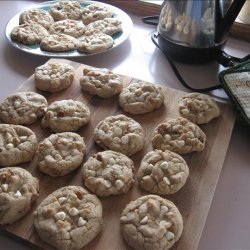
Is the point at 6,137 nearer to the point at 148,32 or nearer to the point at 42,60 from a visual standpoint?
the point at 42,60

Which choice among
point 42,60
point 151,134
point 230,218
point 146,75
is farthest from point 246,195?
point 42,60

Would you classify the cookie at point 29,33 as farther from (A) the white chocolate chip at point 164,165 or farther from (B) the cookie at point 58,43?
(A) the white chocolate chip at point 164,165

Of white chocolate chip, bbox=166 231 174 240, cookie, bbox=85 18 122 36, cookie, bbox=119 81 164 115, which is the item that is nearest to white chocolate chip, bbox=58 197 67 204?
white chocolate chip, bbox=166 231 174 240

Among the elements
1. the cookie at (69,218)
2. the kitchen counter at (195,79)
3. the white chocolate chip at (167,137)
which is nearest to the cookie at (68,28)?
the kitchen counter at (195,79)

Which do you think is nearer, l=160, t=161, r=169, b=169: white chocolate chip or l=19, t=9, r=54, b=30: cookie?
l=160, t=161, r=169, b=169: white chocolate chip

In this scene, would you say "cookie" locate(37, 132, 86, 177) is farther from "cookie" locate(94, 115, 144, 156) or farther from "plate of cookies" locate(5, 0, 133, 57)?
"plate of cookies" locate(5, 0, 133, 57)

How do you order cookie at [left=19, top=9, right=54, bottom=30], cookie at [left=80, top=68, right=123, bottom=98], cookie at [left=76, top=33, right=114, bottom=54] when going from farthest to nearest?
cookie at [left=19, top=9, right=54, bottom=30], cookie at [left=76, top=33, right=114, bottom=54], cookie at [left=80, top=68, right=123, bottom=98]

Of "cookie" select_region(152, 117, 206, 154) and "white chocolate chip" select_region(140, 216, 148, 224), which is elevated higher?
"cookie" select_region(152, 117, 206, 154)

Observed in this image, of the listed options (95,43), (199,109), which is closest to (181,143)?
(199,109)
